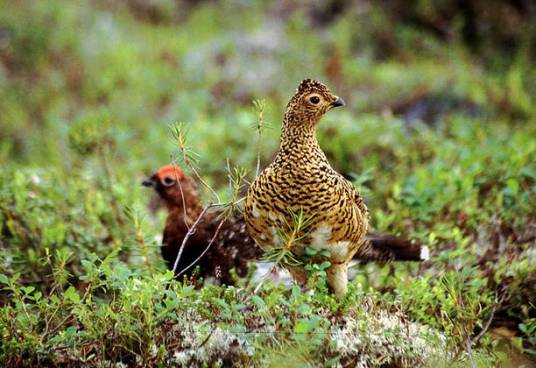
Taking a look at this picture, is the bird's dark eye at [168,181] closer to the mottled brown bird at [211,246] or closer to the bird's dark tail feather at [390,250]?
the mottled brown bird at [211,246]

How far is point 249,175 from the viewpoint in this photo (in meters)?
6.29

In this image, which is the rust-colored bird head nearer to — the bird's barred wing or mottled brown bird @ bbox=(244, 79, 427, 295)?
mottled brown bird @ bbox=(244, 79, 427, 295)

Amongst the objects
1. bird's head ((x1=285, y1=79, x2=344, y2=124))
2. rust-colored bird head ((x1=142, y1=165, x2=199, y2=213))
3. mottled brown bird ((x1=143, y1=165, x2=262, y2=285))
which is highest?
bird's head ((x1=285, y1=79, x2=344, y2=124))

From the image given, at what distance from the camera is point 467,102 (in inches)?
316

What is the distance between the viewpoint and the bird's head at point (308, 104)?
11.9 feet

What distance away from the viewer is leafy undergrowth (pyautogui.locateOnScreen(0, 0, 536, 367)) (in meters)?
3.03

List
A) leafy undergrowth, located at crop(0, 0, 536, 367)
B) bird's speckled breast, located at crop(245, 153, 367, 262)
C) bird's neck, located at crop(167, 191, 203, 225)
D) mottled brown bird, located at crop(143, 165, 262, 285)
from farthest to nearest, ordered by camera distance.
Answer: bird's neck, located at crop(167, 191, 203, 225)
mottled brown bird, located at crop(143, 165, 262, 285)
bird's speckled breast, located at crop(245, 153, 367, 262)
leafy undergrowth, located at crop(0, 0, 536, 367)

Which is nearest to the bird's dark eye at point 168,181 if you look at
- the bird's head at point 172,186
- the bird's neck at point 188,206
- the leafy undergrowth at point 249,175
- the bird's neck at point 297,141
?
the bird's head at point 172,186

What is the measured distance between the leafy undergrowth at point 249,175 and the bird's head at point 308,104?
63 cm

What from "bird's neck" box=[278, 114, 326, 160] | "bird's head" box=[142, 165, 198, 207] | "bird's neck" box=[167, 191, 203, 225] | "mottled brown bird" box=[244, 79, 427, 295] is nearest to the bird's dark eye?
"bird's head" box=[142, 165, 198, 207]

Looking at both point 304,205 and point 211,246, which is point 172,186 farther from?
point 304,205

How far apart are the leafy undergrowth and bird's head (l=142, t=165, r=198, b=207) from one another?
0.79 ft

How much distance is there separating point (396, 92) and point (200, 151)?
9.44 feet

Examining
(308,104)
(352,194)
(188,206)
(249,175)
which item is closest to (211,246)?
(188,206)
